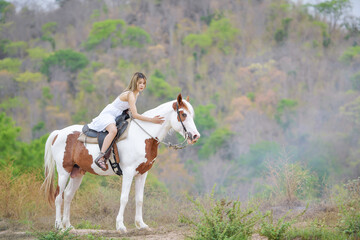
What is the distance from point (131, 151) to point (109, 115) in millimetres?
682

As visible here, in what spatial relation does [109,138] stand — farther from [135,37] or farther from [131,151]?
[135,37]

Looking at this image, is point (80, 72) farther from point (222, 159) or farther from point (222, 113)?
point (222, 159)

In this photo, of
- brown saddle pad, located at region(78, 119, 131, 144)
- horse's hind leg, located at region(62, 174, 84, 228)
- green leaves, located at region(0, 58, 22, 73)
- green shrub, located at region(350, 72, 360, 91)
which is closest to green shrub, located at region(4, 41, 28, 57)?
green leaves, located at region(0, 58, 22, 73)

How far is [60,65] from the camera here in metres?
67.1

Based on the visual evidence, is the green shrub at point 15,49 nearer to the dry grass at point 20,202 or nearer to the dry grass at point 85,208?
the dry grass at point 85,208

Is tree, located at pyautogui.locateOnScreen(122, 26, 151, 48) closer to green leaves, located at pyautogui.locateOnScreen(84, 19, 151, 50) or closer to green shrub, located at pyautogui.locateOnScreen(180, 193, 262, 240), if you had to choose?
green leaves, located at pyautogui.locateOnScreen(84, 19, 151, 50)

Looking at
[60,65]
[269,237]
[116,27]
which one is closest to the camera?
[269,237]

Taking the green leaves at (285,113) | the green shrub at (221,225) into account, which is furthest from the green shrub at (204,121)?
the green shrub at (221,225)

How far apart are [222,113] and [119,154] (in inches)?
2098

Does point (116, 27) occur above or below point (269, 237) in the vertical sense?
above

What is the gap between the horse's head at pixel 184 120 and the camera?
253 inches

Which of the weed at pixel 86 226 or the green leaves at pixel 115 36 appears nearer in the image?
the weed at pixel 86 226

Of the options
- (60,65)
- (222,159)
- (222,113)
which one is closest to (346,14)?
(222,113)

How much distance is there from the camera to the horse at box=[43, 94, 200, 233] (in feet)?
21.6
